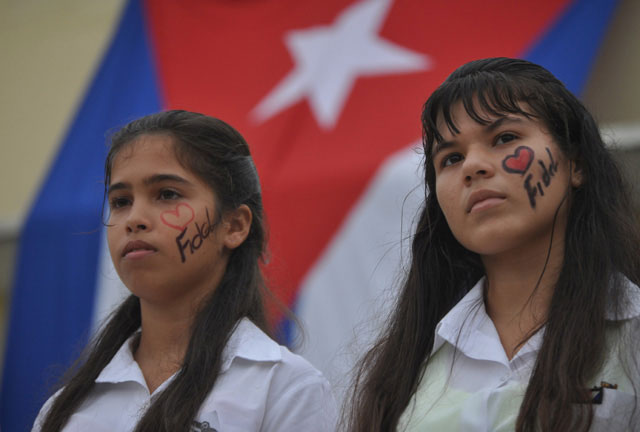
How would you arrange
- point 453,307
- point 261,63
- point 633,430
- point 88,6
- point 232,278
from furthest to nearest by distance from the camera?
point 88,6
point 261,63
point 232,278
point 453,307
point 633,430

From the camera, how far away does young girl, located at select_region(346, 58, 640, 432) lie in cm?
156

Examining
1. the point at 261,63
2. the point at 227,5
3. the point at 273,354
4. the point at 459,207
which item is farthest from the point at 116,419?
the point at 227,5

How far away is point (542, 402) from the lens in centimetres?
147

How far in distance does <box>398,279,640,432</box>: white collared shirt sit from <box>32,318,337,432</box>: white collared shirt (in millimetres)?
312

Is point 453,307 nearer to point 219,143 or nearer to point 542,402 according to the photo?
point 542,402

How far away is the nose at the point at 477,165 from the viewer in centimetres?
169

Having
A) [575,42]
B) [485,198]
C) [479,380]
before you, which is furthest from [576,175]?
[575,42]

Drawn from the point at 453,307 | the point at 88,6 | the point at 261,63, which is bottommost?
the point at 453,307

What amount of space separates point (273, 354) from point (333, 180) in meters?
1.72

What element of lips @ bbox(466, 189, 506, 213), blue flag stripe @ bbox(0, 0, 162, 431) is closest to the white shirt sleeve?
lips @ bbox(466, 189, 506, 213)

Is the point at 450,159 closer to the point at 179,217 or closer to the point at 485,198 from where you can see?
the point at 485,198

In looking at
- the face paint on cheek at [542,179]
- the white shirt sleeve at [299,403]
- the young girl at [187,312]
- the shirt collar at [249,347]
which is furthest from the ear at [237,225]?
the face paint on cheek at [542,179]

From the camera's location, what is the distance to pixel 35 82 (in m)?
5.99

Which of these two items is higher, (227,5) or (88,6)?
(88,6)
